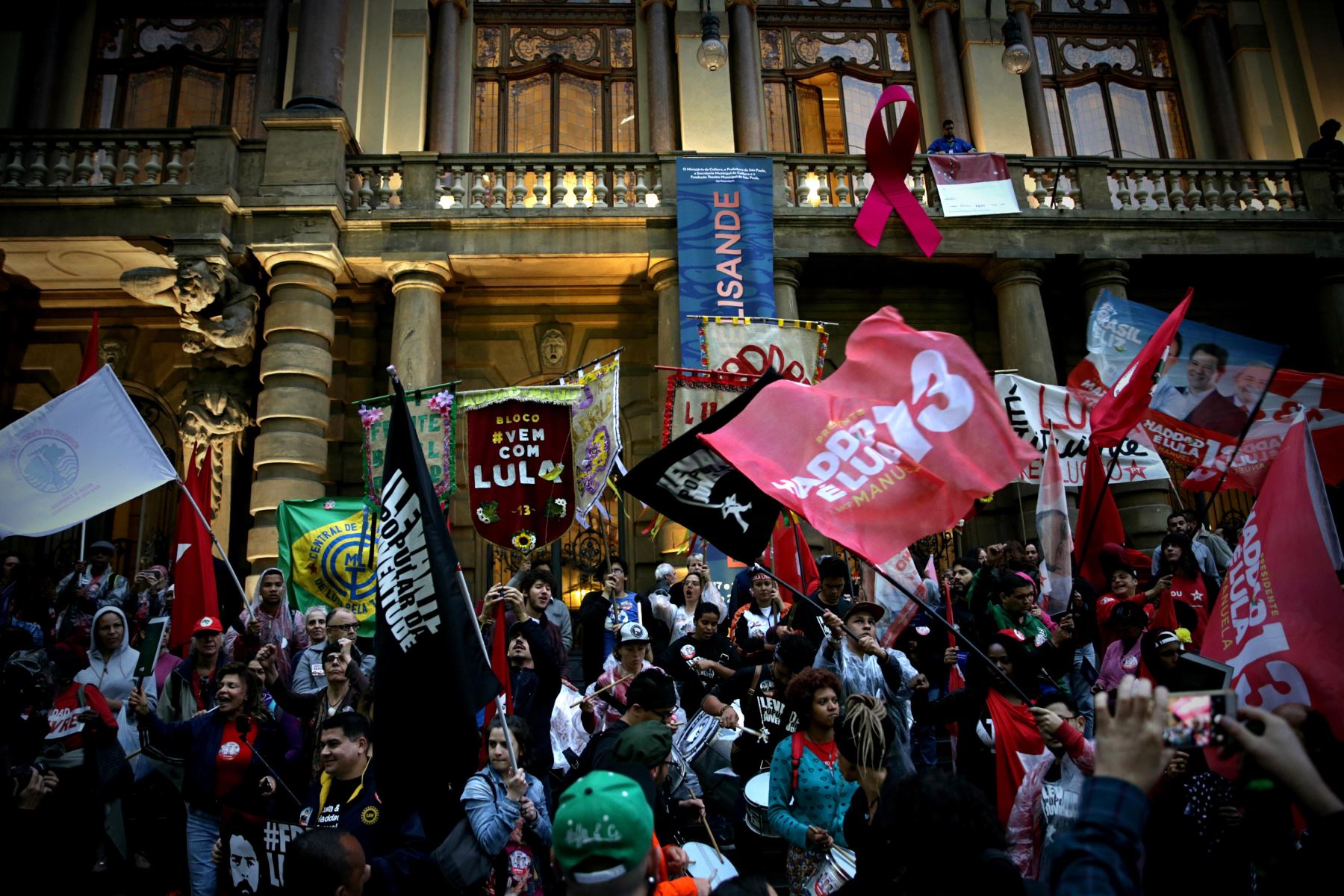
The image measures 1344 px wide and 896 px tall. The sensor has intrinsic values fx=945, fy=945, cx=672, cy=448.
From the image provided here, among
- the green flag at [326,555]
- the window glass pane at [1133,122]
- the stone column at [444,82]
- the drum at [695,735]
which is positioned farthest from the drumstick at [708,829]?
the window glass pane at [1133,122]

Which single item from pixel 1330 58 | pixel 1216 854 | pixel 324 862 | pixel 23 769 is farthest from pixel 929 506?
pixel 1330 58

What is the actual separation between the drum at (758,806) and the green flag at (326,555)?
15.5 ft

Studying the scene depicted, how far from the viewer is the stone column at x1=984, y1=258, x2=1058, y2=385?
43.2ft

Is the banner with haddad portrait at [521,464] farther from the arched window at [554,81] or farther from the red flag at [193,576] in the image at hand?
the arched window at [554,81]

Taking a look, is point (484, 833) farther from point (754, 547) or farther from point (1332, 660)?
point (1332, 660)

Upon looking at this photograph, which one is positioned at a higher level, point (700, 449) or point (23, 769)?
point (700, 449)

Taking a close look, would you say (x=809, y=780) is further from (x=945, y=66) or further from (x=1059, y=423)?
(x=945, y=66)

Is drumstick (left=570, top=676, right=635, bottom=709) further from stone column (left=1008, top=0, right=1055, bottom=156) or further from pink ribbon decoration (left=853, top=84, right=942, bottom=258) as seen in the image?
stone column (left=1008, top=0, right=1055, bottom=156)

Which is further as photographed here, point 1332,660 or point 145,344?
point 145,344

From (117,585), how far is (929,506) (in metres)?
8.53

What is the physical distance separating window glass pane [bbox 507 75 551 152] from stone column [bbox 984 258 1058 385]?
7889mm

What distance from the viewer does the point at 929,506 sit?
15.5ft

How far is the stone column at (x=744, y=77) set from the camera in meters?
15.8

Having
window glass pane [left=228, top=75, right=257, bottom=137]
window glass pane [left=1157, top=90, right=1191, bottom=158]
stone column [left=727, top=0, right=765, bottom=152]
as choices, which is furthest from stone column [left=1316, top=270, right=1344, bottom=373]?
window glass pane [left=228, top=75, right=257, bottom=137]
